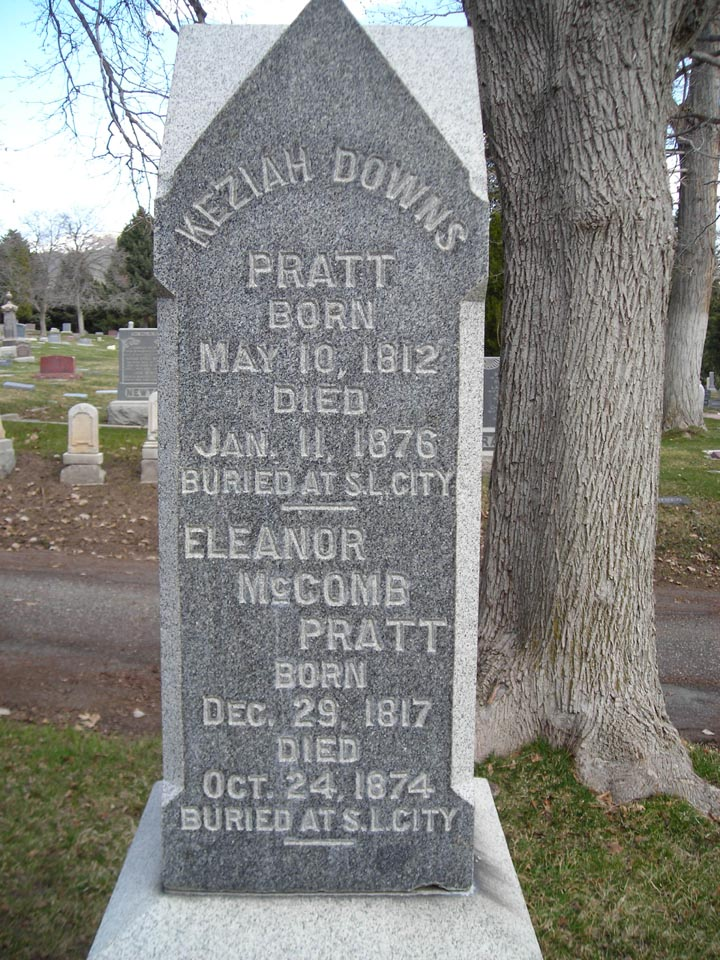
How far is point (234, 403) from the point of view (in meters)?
2.69

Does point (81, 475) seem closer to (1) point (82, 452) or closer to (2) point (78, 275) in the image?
(1) point (82, 452)

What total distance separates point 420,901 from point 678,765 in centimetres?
237

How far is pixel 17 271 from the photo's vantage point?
153 feet

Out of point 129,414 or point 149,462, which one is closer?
point 149,462

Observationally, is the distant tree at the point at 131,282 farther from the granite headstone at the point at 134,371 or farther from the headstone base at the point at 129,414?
the headstone base at the point at 129,414

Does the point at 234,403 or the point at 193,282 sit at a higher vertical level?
the point at 193,282

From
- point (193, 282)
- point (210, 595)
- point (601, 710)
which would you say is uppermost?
point (193, 282)

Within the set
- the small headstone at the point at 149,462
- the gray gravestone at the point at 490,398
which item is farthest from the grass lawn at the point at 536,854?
the gray gravestone at the point at 490,398

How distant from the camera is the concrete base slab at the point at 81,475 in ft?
39.3

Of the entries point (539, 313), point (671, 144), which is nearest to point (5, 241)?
point (671, 144)

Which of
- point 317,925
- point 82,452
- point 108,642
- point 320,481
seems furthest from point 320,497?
point 82,452

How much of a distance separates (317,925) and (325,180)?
229 cm

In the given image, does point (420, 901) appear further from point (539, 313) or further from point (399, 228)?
point (539, 313)

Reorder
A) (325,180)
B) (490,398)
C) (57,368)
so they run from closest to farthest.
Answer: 1. (325,180)
2. (490,398)
3. (57,368)
